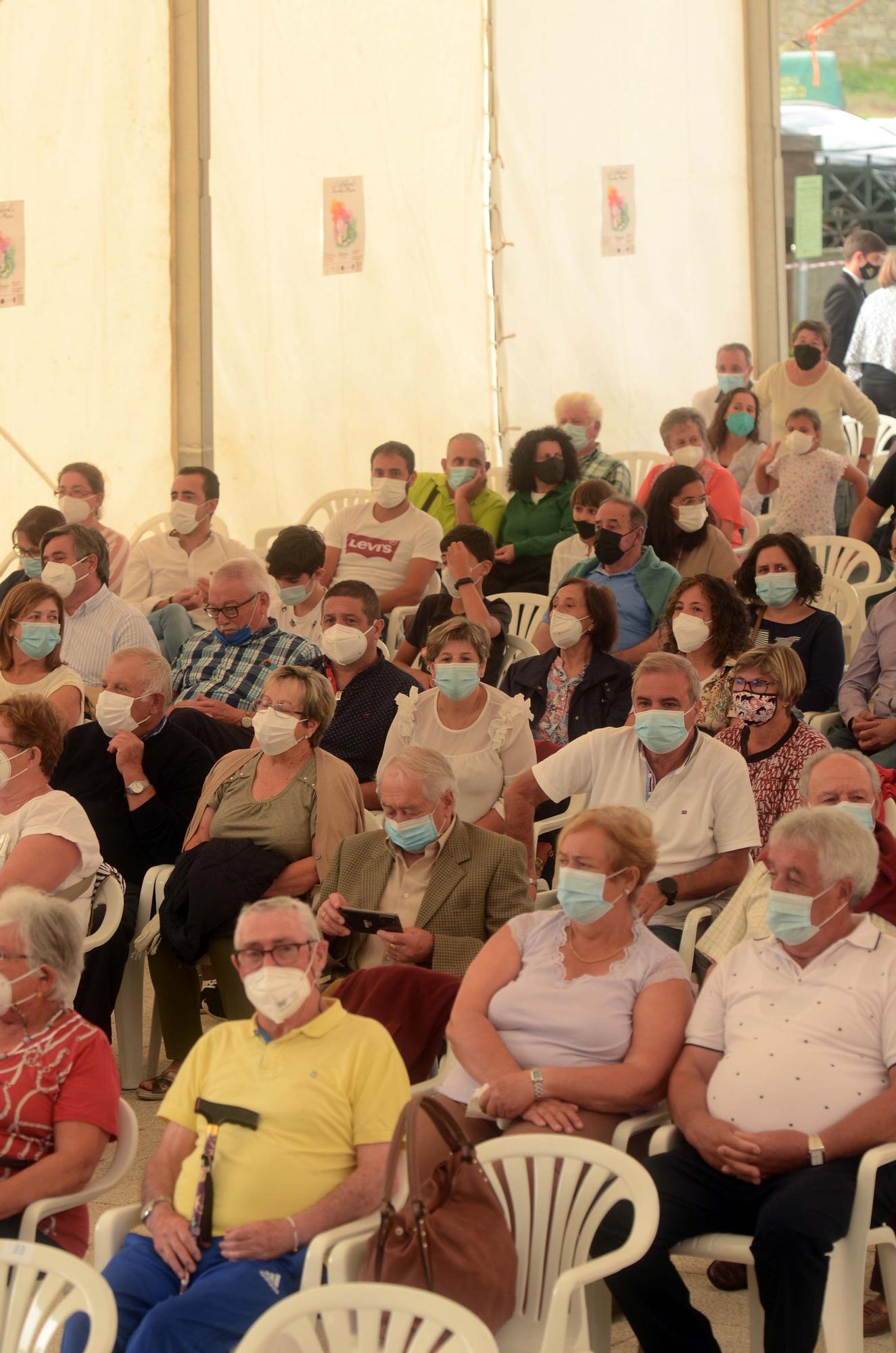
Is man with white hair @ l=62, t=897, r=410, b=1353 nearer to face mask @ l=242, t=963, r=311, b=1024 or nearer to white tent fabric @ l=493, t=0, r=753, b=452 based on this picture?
face mask @ l=242, t=963, r=311, b=1024

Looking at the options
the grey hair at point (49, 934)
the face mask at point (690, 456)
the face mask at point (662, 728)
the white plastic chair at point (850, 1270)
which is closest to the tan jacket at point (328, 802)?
the face mask at point (662, 728)

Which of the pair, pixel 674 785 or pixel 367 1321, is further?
pixel 674 785

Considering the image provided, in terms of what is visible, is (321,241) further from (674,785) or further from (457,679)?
(674,785)

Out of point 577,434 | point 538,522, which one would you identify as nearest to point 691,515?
point 538,522

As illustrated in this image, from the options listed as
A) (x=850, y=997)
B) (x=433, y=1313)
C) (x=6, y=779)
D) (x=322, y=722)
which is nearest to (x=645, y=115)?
(x=322, y=722)

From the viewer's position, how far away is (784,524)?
7355 mm

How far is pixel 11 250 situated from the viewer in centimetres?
805

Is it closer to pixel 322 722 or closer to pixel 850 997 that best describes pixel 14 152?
pixel 322 722

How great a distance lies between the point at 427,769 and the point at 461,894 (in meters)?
0.29

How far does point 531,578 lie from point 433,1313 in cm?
482

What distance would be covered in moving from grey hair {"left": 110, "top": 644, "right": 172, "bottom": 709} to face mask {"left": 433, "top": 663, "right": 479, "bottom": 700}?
766mm

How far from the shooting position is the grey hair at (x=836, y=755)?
3.66 metres

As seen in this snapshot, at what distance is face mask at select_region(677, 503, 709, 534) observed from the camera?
20.4ft

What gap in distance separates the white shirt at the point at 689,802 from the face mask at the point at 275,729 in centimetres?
82
